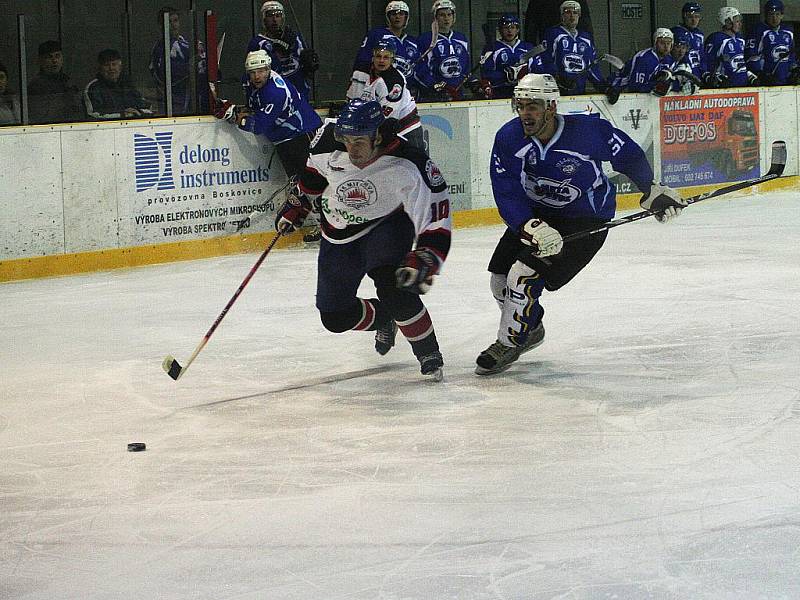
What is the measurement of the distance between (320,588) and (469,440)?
49.4 inches

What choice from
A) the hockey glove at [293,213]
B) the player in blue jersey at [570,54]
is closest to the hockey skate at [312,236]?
the player in blue jersey at [570,54]

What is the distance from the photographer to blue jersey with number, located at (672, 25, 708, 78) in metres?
12.0

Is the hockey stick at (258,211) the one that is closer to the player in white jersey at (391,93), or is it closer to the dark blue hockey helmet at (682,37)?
the player in white jersey at (391,93)

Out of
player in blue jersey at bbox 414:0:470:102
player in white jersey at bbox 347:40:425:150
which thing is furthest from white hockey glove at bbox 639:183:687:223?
player in blue jersey at bbox 414:0:470:102

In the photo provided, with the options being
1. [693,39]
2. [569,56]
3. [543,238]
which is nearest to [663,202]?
[543,238]

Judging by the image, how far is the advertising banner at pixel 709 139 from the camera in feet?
36.8

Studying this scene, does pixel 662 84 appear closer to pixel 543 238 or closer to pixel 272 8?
pixel 272 8

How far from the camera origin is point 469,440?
3.80 meters

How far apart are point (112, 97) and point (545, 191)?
13.9 ft

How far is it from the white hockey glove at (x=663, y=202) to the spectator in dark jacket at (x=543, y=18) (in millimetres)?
6925

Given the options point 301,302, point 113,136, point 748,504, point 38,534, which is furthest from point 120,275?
point 748,504

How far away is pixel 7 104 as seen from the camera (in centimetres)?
767

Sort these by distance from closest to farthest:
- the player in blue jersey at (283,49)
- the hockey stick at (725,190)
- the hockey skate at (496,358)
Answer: the hockey skate at (496,358) → the hockey stick at (725,190) → the player in blue jersey at (283,49)

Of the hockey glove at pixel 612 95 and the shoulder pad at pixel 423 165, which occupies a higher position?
the hockey glove at pixel 612 95
